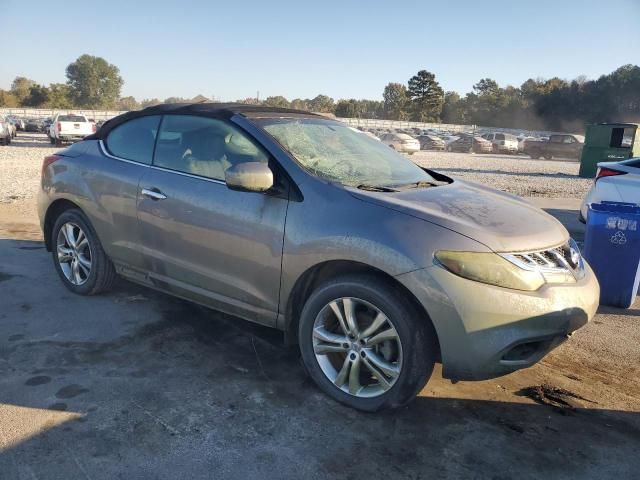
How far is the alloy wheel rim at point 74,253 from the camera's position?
4598mm

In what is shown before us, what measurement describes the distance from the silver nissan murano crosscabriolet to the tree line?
59.6m

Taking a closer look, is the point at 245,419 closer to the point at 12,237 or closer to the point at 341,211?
the point at 341,211

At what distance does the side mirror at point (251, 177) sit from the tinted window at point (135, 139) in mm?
1147

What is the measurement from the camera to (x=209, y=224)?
3.48 metres

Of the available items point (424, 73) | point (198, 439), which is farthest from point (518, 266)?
point (424, 73)

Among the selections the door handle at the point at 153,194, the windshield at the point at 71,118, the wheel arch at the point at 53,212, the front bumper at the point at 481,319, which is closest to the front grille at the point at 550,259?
the front bumper at the point at 481,319

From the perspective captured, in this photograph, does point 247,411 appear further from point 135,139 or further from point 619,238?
point 619,238

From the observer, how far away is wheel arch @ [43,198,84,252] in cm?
471

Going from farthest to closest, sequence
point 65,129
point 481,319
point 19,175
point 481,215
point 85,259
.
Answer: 1. point 65,129
2. point 19,175
3. point 85,259
4. point 481,215
5. point 481,319

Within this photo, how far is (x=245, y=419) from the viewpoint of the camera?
289 centimetres

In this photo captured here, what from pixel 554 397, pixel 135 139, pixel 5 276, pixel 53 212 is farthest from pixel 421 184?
pixel 5 276

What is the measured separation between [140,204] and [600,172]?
242 inches

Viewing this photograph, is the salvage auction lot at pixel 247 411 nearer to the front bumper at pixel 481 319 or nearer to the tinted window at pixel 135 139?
the front bumper at pixel 481 319

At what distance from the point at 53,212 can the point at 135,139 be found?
128cm
